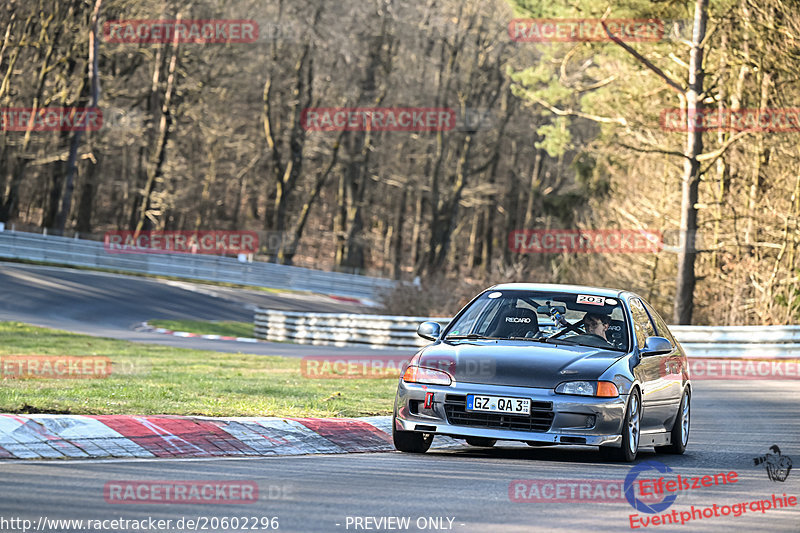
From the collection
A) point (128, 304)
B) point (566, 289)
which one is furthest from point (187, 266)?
point (566, 289)

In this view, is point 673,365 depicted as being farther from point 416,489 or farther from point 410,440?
point 416,489

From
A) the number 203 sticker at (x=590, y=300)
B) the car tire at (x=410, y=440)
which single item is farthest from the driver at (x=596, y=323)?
the car tire at (x=410, y=440)

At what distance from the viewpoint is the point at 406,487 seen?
7.99 metres

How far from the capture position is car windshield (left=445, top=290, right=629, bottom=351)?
35.2ft

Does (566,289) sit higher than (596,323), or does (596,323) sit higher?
(566,289)

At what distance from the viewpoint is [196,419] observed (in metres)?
10.4

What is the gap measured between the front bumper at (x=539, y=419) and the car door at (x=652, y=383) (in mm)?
761

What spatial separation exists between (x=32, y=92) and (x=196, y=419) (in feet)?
137

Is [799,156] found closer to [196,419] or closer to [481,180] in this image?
[196,419]

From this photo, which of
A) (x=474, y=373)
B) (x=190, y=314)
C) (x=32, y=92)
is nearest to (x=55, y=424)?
(x=474, y=373)

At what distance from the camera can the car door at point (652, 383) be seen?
10.4m

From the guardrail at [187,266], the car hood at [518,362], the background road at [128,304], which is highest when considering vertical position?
the car hood at [518,362]

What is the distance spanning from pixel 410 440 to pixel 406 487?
2133 mm

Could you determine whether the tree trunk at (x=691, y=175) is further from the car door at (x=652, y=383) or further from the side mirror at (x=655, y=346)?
the side mirror at (x=655, y=346)
